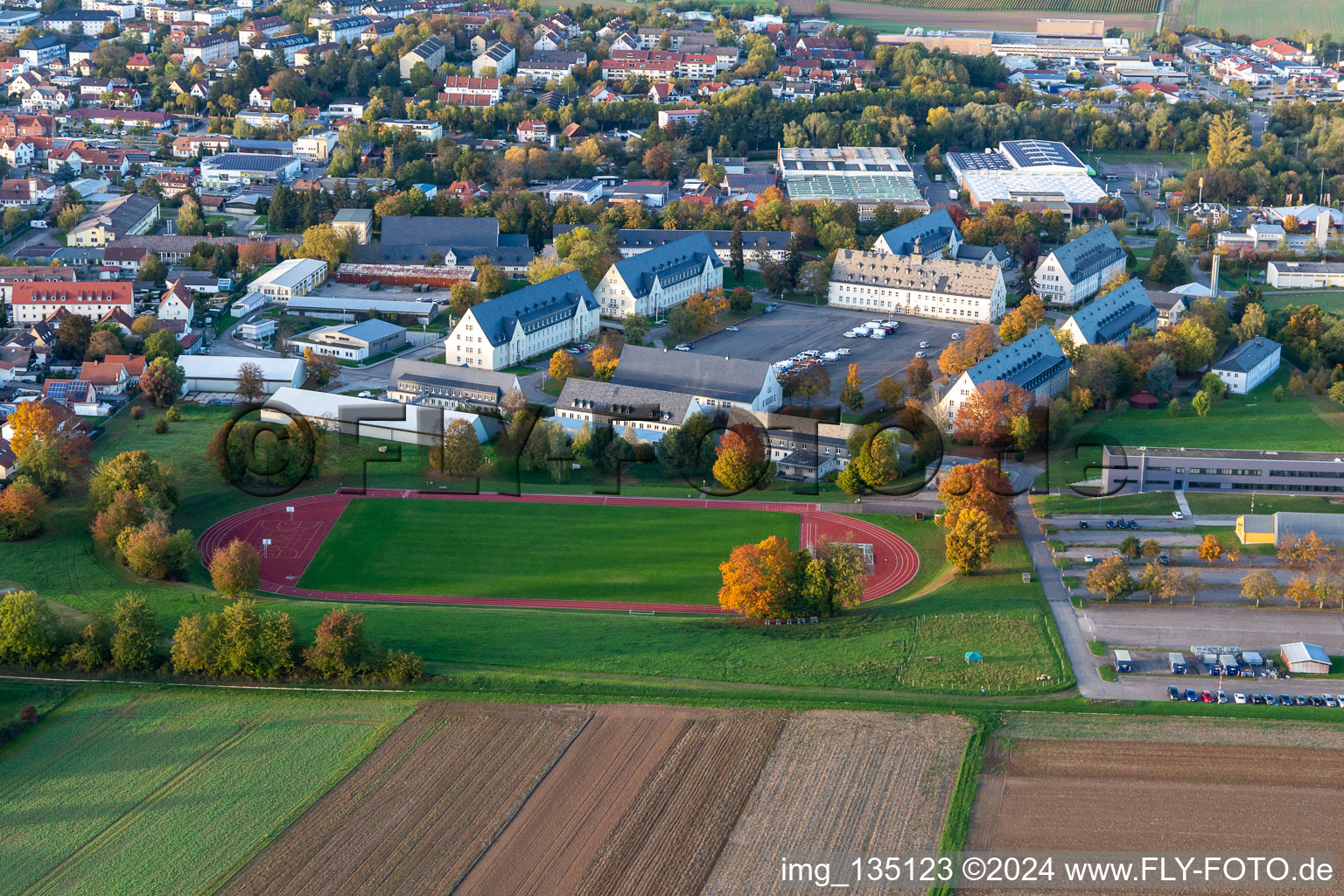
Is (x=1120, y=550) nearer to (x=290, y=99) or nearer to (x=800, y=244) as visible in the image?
(x=800, y=244)

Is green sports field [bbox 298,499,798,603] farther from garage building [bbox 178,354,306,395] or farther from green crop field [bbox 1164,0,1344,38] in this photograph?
green crop field [bbox 1164,0,1344,38]

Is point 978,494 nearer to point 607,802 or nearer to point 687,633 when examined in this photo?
point 687,633

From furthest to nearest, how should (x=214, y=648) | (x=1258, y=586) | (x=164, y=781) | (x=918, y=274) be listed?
(x=918, y=274)
(x=1258, y=586)
(x=214, y=648)
(x=164, y=781)

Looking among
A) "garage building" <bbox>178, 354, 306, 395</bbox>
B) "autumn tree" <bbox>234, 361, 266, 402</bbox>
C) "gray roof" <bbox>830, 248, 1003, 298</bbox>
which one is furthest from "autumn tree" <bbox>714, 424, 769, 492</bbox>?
"gray roof" <bbox>830, 248, 1003, 298</bbox>

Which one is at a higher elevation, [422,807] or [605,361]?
[605,361]

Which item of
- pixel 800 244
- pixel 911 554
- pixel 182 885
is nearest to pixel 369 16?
pixel 800 244

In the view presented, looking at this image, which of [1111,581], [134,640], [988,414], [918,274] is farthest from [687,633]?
[918,274]
